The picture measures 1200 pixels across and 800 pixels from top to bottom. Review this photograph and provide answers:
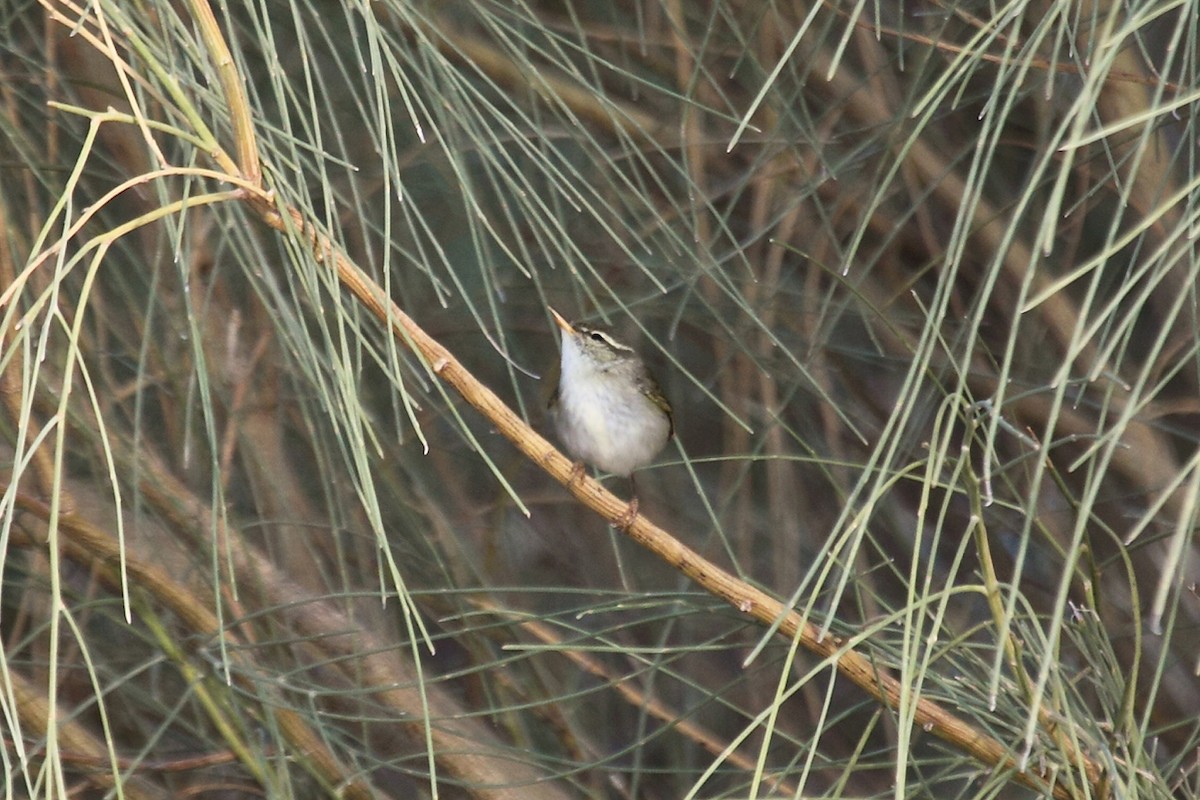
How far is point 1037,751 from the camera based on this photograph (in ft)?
4.61

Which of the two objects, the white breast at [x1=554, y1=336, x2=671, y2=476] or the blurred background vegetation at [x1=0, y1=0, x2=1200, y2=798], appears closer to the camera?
the blurred background vegetation at [x1=0, y1=0, x2=1200, y2=798]

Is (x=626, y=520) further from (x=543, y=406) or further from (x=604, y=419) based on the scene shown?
(x=543, y=406)

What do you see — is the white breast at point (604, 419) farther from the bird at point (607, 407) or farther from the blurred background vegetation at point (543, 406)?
the blurred background vegetation at point (543, 406)

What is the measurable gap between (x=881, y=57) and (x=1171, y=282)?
675mm

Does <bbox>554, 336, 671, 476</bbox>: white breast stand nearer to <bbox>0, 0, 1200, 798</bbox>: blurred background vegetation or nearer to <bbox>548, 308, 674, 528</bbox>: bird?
<bbox>548, 308, 674, 528</bbox>: bird

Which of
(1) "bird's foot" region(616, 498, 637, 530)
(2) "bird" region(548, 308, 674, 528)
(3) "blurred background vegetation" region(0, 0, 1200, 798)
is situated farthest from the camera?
(2) "bird" region(548, 308, 674, 528)

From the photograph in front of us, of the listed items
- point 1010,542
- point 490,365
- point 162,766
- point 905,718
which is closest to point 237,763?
point 162,766

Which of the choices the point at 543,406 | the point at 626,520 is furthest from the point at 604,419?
the point at 626,520

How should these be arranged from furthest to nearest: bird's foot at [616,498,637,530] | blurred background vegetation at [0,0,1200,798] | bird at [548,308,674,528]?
bird at [548,308,674,528] → blurred background vegetation at [0,0,1200,798] → bird's foot at [616,498,637,530]

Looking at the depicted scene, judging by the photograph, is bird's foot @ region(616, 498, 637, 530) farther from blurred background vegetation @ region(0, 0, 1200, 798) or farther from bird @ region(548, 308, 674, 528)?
bird @ region(548, 308, 674, 528)

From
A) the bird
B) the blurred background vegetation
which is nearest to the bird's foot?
the blurred background vegetation

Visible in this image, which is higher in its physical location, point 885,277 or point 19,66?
point 19,66

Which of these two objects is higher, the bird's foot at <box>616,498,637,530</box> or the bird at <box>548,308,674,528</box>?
the bird's foot at <box>616,498,637,530</box>

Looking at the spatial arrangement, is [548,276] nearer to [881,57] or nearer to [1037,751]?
[881,57]
